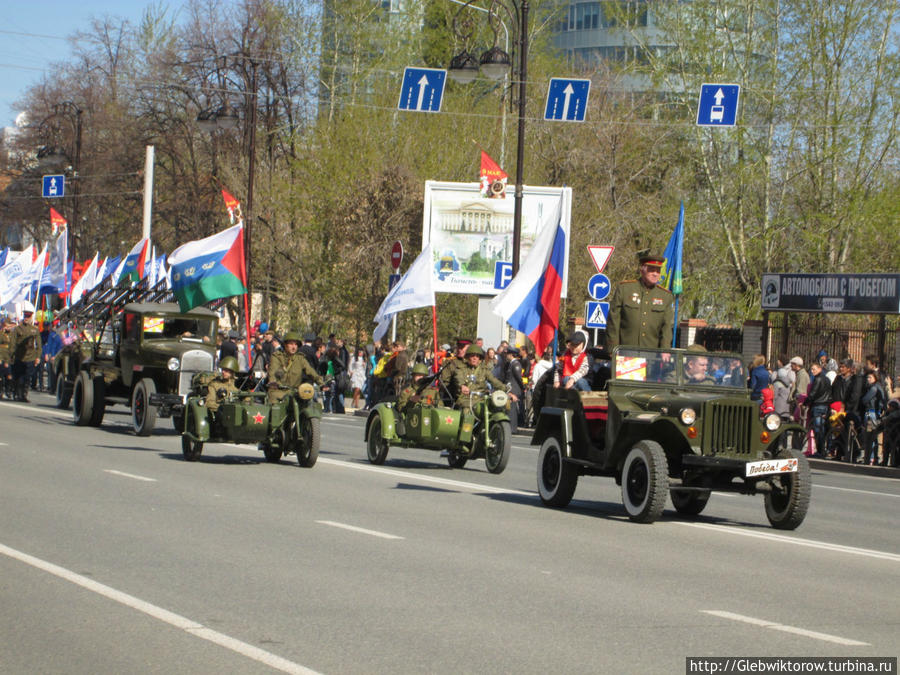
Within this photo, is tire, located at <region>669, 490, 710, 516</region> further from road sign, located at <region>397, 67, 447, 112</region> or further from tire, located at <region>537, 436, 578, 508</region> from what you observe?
road sign, located at <region>397, 67, 447, 112</region>

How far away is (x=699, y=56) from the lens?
43.2 meters

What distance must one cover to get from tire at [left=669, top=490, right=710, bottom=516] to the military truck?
9.61 metres

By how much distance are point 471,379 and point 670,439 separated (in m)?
6.16

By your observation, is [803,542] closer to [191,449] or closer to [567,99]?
[191,449]

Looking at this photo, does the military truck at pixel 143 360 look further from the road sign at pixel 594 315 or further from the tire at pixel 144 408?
the road sign at pixel 594 315

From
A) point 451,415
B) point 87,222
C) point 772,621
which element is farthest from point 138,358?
point 87,222

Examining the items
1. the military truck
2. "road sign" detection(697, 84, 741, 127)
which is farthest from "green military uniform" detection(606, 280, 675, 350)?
"road sign" detection(697, 84, 741, 127)

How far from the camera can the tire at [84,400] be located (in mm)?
23719

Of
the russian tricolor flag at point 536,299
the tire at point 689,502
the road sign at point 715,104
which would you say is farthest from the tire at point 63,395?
the tire at point 689,502

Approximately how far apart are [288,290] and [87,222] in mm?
21266

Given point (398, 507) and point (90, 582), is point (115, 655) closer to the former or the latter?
point (90, 582)

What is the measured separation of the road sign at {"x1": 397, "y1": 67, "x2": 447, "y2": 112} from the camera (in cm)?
2916

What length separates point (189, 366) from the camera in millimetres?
22828

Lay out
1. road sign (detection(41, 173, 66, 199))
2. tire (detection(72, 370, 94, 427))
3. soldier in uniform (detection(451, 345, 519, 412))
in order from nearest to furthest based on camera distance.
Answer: soldier in uniform (detection(451, 345, 519, 412))
tire (detection(72, 370, 94, 427))
road sign (detection(41, 173, 66, 199))
